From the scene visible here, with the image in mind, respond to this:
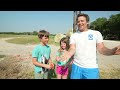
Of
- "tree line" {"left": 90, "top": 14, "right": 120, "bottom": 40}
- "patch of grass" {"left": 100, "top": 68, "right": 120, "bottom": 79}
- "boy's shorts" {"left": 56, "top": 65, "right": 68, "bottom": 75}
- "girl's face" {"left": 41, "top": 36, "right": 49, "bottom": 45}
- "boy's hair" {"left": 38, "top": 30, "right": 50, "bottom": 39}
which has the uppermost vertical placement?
"tree line" {"left": 90, "top": 14, "right": 120, "bottom": 40}

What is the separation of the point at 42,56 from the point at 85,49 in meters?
0.68

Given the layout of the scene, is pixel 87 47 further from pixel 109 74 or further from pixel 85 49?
pixel 109 74

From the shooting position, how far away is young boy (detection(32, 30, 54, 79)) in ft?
9.97

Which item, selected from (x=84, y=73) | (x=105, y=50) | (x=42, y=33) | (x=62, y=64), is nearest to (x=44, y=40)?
(x=42, y=33)

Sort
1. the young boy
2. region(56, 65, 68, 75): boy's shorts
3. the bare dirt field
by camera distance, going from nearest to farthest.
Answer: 1. the young boy
2. region(56, 65, 68, 75): boy's shorts
3. the bare dirt field

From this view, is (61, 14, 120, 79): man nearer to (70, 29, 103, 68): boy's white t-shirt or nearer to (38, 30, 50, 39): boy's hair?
(70, 29, 103, 68): boy's white t-shirt

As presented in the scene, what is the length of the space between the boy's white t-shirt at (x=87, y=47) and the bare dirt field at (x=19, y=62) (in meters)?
0.65

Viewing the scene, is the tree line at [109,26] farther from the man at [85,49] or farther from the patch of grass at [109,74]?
the patch of grass at [109,74]

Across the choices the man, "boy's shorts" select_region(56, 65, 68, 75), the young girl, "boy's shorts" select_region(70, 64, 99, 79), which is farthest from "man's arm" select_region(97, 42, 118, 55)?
"boy's shorts" select_region(56, 65, 68, 75)

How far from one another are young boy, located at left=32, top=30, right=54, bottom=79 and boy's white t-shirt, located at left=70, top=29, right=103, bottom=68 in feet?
1.59
